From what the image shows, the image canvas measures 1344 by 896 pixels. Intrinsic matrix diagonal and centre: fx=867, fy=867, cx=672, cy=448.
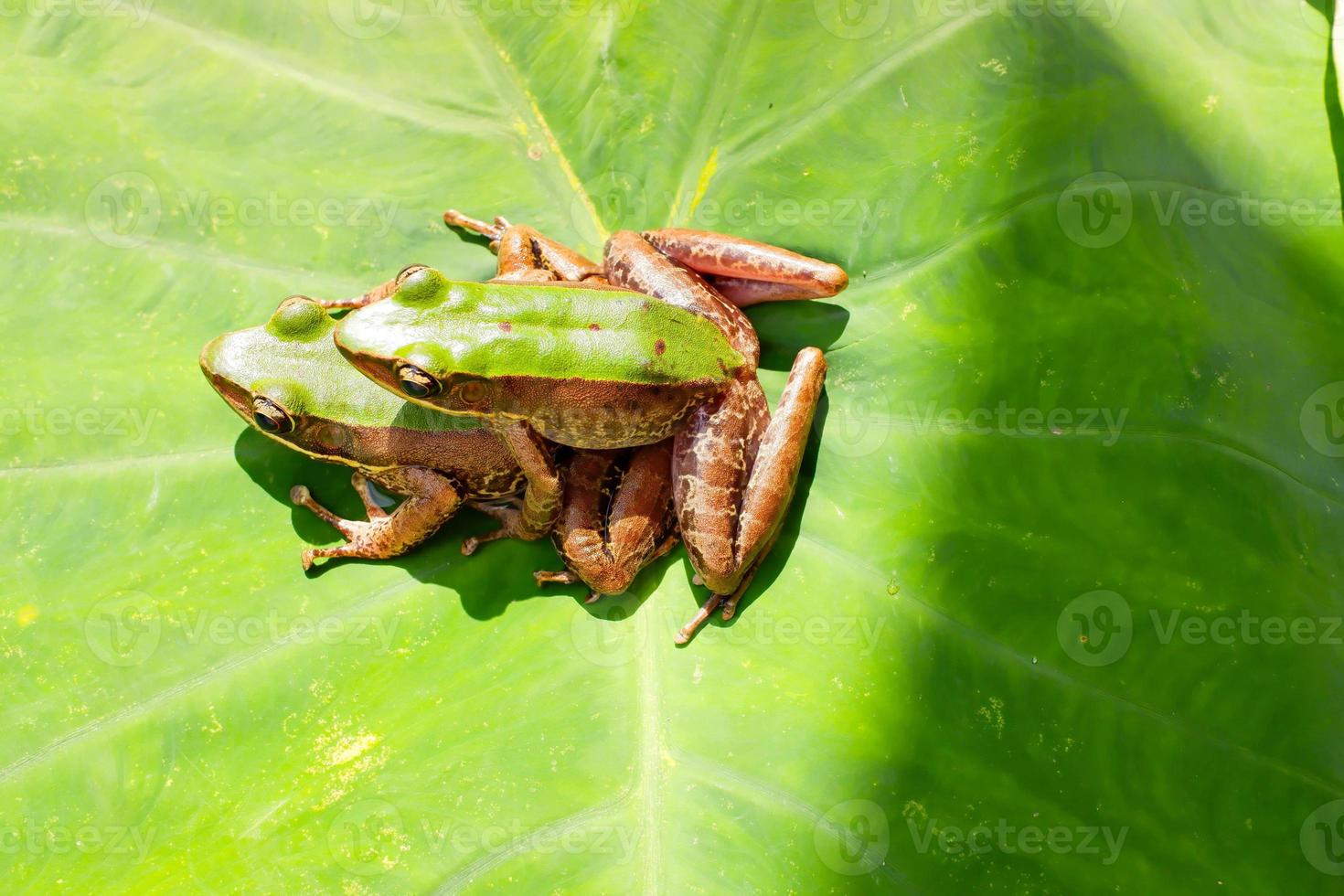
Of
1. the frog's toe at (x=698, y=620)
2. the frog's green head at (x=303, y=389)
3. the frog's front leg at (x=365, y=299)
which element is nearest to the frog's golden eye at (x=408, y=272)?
the frog's front leg at (x=365, y=299)

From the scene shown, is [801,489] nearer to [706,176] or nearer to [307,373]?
[706,176]

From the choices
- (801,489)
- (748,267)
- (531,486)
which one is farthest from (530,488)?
(748,267)

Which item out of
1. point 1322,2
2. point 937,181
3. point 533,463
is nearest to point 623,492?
point 533,463

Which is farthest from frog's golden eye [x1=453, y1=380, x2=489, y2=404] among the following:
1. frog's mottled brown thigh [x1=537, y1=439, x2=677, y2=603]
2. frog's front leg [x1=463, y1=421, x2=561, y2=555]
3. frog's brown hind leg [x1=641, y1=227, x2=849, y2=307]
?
frog's brown hind leg [x1=641, y1=227, x2=849, y2=307]

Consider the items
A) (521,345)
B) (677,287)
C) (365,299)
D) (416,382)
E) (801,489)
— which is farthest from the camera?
(365,299)

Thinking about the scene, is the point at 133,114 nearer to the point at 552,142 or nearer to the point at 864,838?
the point at 552,142

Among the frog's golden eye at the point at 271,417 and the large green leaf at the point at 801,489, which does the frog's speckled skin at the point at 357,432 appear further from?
the large green leaf at the point at 801,489
